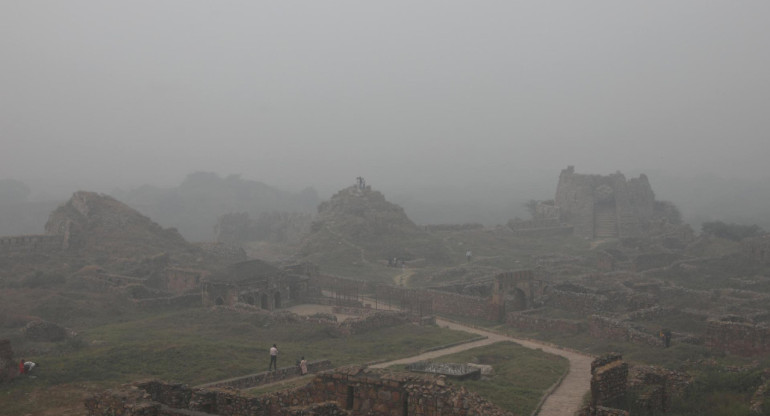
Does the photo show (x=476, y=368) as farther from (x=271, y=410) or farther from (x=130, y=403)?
(x=130, y=403)

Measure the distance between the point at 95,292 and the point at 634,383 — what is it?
38.5 meters

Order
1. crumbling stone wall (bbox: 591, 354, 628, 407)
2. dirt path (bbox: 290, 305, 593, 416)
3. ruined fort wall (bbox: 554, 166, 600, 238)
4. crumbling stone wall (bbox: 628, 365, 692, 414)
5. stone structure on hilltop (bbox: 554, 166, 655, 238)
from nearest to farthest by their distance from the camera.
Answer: crumbling stone wall (bbox: 591, 354, 628, 407)
crumbling stone wall (bbox: 628, 365, 692, 414)
dirt path (bbox: 290, 305, 593, 416)
stone structure on hilltop (bbox: 554, 166, 655, 238)
ruined fort wall (bbox: 554, 166, 600, 238)

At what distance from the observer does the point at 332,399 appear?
15.5m

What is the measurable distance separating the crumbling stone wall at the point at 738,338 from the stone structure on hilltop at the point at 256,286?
2733cm

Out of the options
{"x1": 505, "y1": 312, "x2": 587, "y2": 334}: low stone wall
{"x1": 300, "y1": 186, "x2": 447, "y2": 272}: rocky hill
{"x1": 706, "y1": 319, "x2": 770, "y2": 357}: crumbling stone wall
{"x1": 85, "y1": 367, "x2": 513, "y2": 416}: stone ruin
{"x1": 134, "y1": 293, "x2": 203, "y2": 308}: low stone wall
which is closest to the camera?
{"x1": 85, "y1": 367, "x2": 513, "y2": 416}: stone ruin

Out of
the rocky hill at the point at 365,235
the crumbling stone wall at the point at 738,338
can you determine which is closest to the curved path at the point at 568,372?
the crumbling stone wall at the point at 738,338

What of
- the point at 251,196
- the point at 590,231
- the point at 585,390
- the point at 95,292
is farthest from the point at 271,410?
the point at 251,196

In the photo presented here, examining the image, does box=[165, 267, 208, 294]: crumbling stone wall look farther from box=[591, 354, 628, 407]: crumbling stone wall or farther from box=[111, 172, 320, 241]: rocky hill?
box=[111, 172, 320, 241]: rocky hill

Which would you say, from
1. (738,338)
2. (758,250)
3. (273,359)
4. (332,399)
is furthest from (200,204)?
(332,399)

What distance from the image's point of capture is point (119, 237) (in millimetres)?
60906

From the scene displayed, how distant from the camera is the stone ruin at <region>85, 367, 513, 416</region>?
14008mm

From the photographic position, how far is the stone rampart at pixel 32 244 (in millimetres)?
57625

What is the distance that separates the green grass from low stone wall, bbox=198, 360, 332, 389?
17.8 ft

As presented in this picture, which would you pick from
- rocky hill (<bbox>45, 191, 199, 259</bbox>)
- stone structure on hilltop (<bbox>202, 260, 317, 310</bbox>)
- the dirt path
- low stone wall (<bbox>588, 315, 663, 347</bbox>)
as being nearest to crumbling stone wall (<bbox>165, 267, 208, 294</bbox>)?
stone structure on hilltop (<bbox>202, 260, 317, 310</bbox>)
